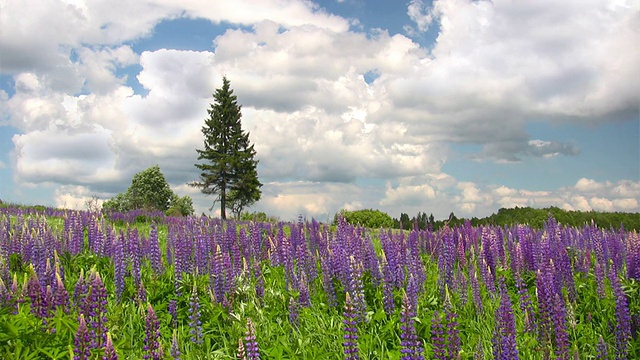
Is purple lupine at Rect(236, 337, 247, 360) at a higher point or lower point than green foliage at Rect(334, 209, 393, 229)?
lower

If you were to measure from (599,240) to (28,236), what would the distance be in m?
12.1

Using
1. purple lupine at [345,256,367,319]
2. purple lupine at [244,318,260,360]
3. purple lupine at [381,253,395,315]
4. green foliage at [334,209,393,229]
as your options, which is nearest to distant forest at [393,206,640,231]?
green foliage at [334,209,393,229]

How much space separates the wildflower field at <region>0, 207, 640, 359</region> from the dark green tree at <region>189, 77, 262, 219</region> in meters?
43.7

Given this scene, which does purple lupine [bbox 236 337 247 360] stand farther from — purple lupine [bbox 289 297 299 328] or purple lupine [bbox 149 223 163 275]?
purple lupine [bbox 149 223 163 275]

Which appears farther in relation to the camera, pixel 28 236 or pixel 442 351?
pixel 28 236

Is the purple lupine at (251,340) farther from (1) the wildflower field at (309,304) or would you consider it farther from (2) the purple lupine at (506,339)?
(2) the purple lupine at (506,339)

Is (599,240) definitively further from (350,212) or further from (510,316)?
(350,212)

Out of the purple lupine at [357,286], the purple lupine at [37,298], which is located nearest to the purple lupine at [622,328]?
the purple lupine at [357,286]

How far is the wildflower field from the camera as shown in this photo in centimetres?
527

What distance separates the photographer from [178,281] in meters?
8.23

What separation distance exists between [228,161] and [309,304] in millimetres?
47953

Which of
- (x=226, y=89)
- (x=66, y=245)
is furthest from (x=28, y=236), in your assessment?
(x=226, y=89)

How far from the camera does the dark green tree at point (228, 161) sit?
54.7m

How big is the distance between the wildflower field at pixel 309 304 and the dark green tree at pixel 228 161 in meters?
43.7
